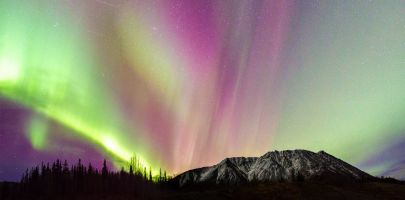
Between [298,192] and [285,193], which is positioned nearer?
[285,193]

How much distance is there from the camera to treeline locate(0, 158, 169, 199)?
193ft

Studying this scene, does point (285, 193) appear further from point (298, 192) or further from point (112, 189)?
point (112, 189)

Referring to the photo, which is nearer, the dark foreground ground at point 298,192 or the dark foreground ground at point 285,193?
the dark foreground ground at point 285,193

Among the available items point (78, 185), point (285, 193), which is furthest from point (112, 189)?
point (285, 193)

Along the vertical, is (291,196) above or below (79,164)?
Answer: below

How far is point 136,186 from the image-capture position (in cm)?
6500

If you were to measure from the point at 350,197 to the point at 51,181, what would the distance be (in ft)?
164

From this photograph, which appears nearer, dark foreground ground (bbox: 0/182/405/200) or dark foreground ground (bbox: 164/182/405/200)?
dark foreground ground (bbox: 0/182/405/200)

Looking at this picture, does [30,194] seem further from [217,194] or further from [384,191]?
[384,191]

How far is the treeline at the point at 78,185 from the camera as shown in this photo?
5869cm

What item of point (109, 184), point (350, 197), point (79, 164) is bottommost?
point (350, 197)

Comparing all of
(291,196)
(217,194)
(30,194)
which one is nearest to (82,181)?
(30,194)

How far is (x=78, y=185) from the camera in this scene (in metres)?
61.9

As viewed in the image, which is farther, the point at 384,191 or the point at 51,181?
the point at 384,191
